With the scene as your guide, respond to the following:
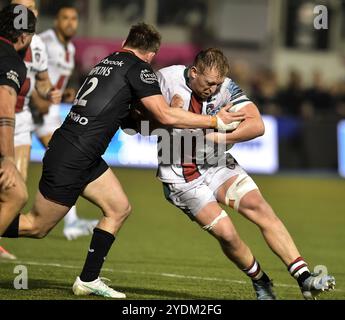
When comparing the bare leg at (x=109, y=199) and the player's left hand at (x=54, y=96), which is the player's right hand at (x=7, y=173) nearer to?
the bare leg at (x=109, y=199)

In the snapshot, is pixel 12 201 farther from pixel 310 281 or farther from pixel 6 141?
pixel 310 281

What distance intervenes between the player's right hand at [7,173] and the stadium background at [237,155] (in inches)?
45.8

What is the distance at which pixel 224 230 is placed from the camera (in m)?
8.91

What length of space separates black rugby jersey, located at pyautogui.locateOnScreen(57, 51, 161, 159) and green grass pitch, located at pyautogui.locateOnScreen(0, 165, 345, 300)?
54.1 inches

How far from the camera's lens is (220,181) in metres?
9.25

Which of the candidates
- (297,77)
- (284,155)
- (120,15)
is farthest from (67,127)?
(120,15)

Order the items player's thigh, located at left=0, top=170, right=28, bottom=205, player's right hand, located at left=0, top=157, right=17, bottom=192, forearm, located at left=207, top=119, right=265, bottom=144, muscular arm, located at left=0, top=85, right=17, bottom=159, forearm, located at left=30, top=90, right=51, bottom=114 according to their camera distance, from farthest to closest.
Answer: forearm, located at left=30, top=90, right=51, bottom=114 < forearm, located at left=207, top=119, right=265, bottom=144 < player's thigh, located at left=0, top=170, right=28, bottom=205 < muscular arm, located at left=0, top=85, right=17, bottom=159 < player's right hand, located at left=0, top=157, right=17, bottom=192

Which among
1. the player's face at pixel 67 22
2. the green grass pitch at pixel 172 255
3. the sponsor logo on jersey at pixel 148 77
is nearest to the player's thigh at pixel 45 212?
the green grass pitch at pixel 172 255

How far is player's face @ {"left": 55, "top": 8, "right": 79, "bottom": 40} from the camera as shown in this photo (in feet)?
46.6

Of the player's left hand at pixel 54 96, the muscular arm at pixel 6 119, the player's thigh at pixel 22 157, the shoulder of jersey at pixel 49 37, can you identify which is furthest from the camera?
the shoulder of jersey at pixel 49 37

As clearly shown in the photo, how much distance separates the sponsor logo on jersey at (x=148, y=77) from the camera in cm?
874
